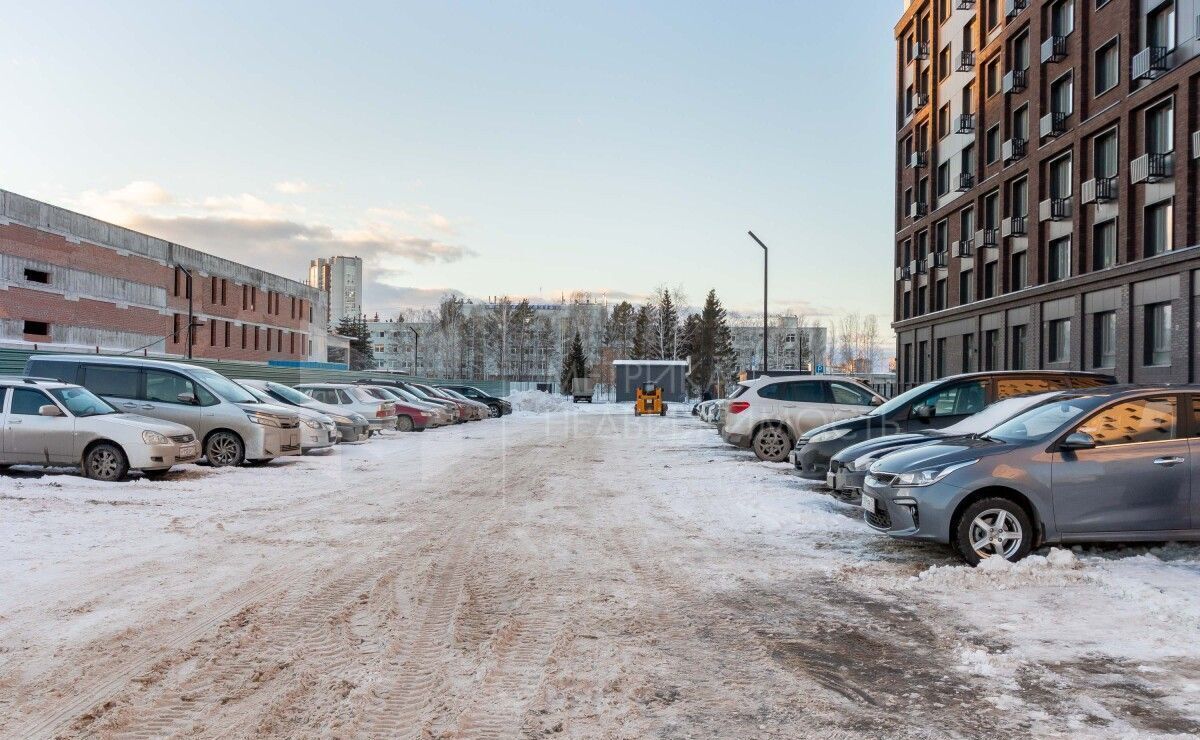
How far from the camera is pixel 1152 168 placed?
86.3 feet

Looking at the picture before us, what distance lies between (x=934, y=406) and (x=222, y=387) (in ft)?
40.2

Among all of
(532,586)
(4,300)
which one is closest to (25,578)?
(532,586)

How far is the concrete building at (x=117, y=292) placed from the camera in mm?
46812

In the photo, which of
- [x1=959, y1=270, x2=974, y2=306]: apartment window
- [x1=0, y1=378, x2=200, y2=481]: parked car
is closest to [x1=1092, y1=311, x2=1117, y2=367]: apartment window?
[x1=959, y1=270, x2=974, y2=306]: apartment window

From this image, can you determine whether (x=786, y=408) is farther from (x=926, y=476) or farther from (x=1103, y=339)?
(x=1103, y=339)

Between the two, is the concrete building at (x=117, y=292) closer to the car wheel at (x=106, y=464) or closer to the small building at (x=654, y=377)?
the small building at (x=654, y=377)

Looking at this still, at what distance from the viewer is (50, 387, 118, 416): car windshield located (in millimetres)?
12672

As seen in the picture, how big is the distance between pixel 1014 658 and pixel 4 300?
53.6 metres

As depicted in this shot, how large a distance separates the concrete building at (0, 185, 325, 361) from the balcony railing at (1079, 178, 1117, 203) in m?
44.4

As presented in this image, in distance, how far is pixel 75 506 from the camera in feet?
33.6

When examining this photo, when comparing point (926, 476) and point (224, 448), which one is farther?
point (224, 448)

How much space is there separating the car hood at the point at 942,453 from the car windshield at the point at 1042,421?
8.5 inches

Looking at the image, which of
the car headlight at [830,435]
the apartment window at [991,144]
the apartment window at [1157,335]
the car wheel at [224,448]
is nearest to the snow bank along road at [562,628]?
the car headlight at [830,435]

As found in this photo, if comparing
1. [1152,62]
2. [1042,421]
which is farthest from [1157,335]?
[1042,421]
